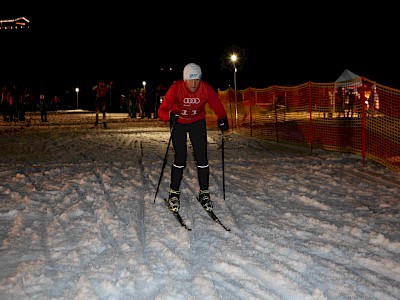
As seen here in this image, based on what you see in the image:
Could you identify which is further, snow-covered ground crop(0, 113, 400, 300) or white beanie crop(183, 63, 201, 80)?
white beanie crop(183, 63, 201, 80)

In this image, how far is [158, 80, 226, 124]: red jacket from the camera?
205 inches

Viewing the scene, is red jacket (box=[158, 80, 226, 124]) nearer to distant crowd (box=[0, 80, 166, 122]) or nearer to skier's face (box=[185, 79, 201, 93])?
skier's face (box=[185, 79, 201, 93])

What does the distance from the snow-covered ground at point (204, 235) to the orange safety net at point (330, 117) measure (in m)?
1.92

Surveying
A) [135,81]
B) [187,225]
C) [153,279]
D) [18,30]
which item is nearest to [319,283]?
[153,279]

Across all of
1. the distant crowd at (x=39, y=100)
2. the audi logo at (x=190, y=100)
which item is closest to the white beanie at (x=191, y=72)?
the audi logo at (x=190, y=100)

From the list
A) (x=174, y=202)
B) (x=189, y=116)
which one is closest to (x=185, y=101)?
(x=189, y=116)

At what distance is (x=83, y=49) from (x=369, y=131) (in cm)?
8220

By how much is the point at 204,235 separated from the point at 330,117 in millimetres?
11555

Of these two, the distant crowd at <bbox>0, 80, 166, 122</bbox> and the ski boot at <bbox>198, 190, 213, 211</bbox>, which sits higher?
the distant crowd at <bbox>0, 80, 166, 122</bbox>

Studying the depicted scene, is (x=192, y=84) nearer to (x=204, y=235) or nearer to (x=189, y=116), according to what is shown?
(x=189, y=116)

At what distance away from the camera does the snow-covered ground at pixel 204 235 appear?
10.8 ft

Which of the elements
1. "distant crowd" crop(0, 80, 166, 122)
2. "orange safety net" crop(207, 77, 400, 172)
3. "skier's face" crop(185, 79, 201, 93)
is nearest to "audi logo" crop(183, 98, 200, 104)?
"skier's face" crop(185, 79, 201, 93)

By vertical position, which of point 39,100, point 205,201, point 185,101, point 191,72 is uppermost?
point 39,100

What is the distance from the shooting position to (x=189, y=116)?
5.40 metres
